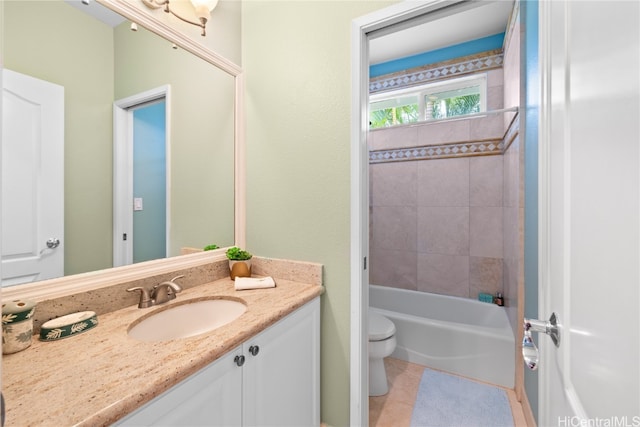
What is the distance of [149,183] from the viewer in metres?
1.38

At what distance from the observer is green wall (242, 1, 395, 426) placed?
1.46 metres

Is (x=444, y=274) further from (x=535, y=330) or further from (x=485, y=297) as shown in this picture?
(x=535, y=330)

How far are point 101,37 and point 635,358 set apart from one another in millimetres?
1747

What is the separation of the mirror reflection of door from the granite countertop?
13.0 inches

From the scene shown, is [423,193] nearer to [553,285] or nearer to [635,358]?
[553,285]

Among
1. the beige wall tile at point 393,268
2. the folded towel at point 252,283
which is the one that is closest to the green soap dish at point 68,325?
the folded towel at point 252,283

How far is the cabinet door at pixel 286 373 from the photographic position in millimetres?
1057

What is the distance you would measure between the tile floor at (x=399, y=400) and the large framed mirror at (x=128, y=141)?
127 cm

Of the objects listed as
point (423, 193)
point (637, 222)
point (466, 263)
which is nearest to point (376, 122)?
point (423, 193)

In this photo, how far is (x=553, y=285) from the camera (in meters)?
0.78

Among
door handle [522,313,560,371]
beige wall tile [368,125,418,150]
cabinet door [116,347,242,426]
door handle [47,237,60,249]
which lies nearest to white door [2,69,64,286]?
door handle [47,237,60,249]

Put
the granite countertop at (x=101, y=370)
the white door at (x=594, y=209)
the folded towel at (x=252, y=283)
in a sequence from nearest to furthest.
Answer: the white door at (x=594, y=209), the granite countertop at (x=101, y=370), the folded towel at (x=252, y=283)

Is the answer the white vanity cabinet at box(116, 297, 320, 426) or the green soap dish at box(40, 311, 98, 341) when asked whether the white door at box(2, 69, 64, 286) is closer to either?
the green soap dish at box(40, 311, 98, 341)

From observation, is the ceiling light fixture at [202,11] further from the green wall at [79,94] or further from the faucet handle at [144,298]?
the faucet handle at [144,298]
